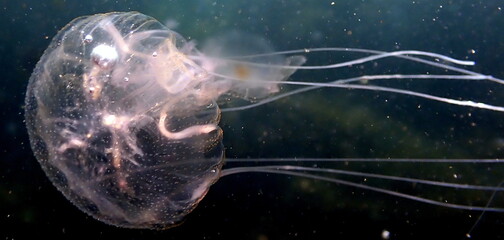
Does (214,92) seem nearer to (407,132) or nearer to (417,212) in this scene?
(407,132)

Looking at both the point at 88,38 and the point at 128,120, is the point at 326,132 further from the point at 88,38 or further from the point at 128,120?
the point at 88,38

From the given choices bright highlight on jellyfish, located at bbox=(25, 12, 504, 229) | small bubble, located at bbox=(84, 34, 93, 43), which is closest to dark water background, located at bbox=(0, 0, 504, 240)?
bright highlight on jellyfish, located at bbox=(25, 12, 504, 229)

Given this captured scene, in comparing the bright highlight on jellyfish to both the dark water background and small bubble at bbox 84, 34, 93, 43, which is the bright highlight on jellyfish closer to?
small bubble at bbox 84, 34, 93, 43

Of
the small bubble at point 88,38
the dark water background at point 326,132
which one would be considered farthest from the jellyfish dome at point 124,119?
the dark water background at point 326,132

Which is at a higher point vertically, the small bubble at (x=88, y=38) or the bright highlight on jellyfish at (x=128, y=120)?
the small bubble at (x=88, y=38)

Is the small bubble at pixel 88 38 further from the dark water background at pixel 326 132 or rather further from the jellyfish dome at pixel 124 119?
the dark water background at pixel 326 132

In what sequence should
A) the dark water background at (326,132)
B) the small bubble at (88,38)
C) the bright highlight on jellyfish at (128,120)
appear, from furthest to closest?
the dark water background at (326,132), the small bubble at (88,38), the bright highlight on jellyfish at (128,120)

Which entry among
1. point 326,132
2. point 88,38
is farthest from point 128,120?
point 326,132
